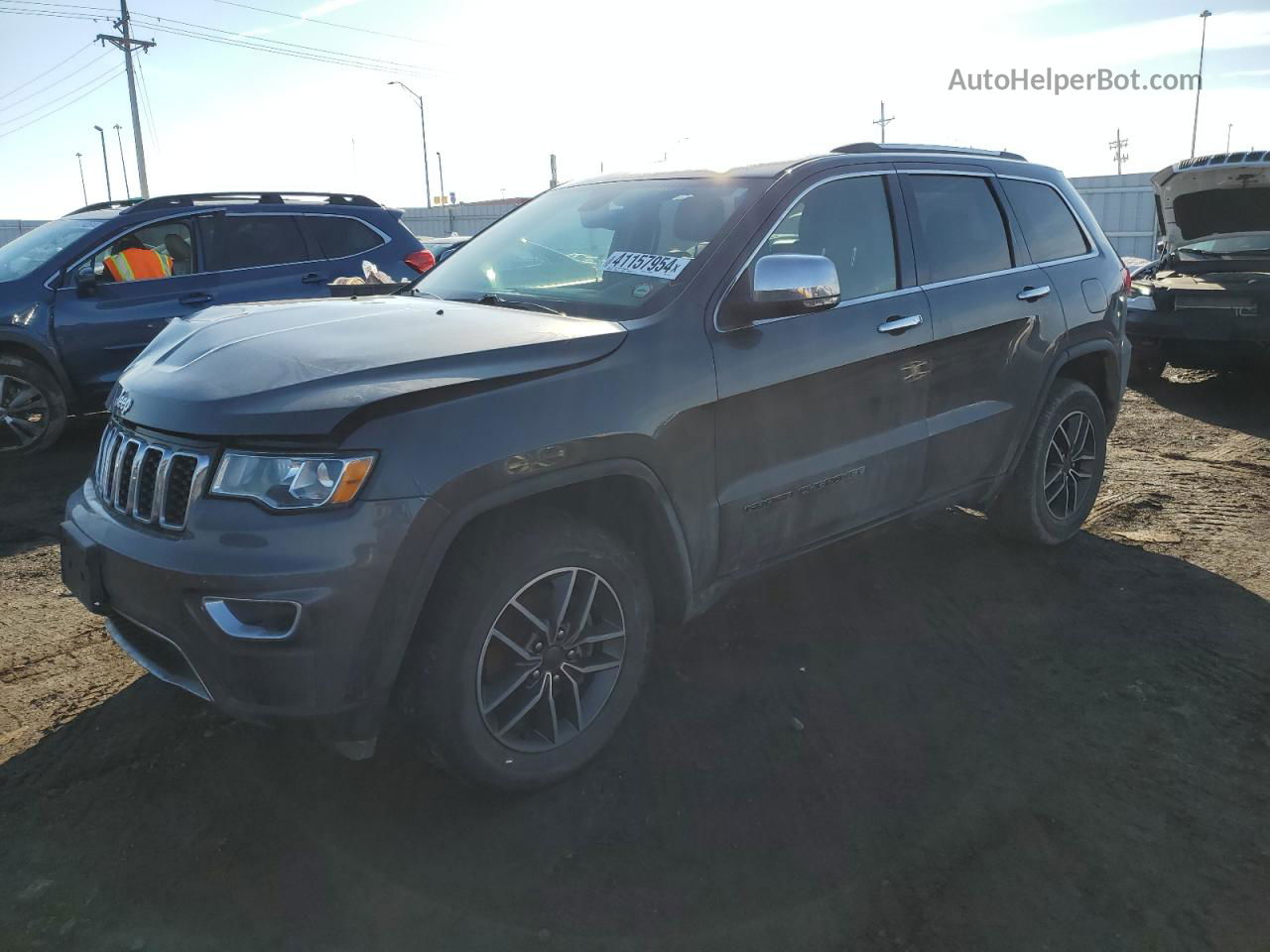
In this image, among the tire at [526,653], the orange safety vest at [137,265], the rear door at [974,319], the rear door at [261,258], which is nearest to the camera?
the tire at [526,653]

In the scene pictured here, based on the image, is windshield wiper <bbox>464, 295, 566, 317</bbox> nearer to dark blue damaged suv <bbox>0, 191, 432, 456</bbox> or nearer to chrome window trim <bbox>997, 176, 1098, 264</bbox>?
chrome window trim <bbox>997, 176, 1098, 264</bbox>

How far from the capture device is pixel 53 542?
5.14 meters

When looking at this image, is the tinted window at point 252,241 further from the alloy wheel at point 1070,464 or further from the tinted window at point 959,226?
the alloy wheel at point 1070,464

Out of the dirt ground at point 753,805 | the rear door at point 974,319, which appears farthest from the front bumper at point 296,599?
the rear door at point 974,319

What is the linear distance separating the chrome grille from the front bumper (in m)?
0.07

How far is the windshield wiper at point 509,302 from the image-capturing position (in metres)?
3.28

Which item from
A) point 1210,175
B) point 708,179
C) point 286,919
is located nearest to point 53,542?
point 286,919

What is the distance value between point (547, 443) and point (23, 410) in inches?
235

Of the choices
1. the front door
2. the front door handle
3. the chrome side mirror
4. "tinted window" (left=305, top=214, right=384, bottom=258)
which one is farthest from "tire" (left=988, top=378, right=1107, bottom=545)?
"tinted window" (left=305, top=214, right=384, bottom=258)

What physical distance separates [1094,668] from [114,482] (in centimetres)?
347

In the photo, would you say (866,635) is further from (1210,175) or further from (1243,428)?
(1210,175)

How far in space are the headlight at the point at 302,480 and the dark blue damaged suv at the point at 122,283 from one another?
541 cm

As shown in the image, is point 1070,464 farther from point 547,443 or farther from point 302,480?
point 302,480

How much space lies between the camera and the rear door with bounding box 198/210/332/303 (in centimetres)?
743
